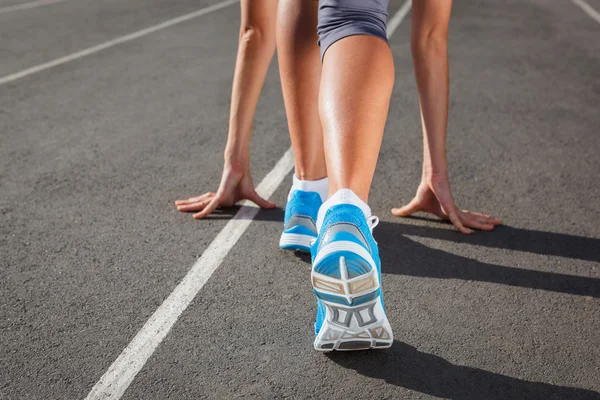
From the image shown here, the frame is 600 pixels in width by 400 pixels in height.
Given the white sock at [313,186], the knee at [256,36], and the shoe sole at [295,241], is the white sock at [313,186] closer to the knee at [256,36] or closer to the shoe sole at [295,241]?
the shoe sole at [295,241]

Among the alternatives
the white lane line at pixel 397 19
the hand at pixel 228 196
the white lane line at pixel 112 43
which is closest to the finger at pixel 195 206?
the hand at pixel 228 196

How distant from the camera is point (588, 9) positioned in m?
12.8

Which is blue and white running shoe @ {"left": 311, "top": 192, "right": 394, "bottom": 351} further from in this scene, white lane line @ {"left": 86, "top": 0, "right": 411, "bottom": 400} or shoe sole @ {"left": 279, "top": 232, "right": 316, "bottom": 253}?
shoe sole @ {"left": 279, "top": 232, "right": 316, "bottom": 253}

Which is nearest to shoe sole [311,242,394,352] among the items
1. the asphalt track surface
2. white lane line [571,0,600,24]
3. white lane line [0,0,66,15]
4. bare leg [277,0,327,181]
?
the asphalt track surface

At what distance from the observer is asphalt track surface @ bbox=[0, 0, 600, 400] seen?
2574 millimetres

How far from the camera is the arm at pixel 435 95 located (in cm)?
353

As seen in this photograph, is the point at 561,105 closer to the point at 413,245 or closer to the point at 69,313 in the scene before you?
the point at 413,245

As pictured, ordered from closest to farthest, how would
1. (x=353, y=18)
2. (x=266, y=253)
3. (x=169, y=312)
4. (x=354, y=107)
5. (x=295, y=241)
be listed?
(x=354, y=107), (x=353, y=18), (x=169, y=312), (x=295, y=241), (x=266, y=253)

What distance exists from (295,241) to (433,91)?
1.05 m

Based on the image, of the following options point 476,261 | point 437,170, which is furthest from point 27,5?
point 476,261

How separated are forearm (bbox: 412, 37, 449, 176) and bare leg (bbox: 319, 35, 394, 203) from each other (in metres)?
1.28

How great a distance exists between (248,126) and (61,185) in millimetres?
1387

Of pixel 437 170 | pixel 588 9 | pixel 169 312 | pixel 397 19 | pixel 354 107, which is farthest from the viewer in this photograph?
pixel 588 9

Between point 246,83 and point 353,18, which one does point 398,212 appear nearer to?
point 246,83
